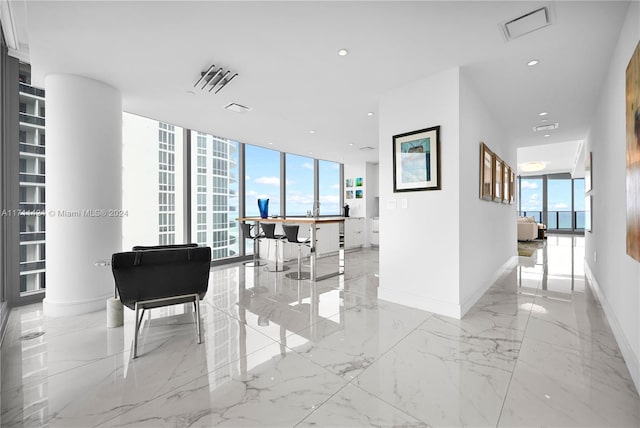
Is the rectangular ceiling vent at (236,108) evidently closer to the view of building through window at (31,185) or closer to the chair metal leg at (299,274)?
the view of building through window at (31,185)

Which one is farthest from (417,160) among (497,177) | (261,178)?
(261,178)

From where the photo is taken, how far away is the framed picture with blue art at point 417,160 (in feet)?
9.50

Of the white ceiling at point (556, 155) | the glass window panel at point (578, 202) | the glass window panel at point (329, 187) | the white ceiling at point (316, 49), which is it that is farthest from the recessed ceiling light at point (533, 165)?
the glass window panel at point (329, 187)

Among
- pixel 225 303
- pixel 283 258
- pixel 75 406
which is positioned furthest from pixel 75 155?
pixel 283 258

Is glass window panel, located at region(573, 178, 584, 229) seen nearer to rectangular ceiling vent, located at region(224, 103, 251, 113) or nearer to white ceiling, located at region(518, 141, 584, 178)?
white ceiling, located at region(518, 141, 584, 178)

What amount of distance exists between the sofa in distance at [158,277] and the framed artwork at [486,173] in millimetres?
3298

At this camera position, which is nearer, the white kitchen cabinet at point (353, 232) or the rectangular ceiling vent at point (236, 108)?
the rectangular ceiling vent at point (236, 108)

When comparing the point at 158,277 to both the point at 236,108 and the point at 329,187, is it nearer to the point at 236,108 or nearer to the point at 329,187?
the point at 236,108

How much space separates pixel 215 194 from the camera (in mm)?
5504

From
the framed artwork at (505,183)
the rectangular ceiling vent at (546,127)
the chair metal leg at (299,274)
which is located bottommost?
the chair metal leg at (299,274)

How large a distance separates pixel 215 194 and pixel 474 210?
15.1ft

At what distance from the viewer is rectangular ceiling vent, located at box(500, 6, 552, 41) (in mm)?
1953

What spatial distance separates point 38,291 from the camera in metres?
3.30

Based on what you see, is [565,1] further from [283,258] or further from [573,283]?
[283,258]
